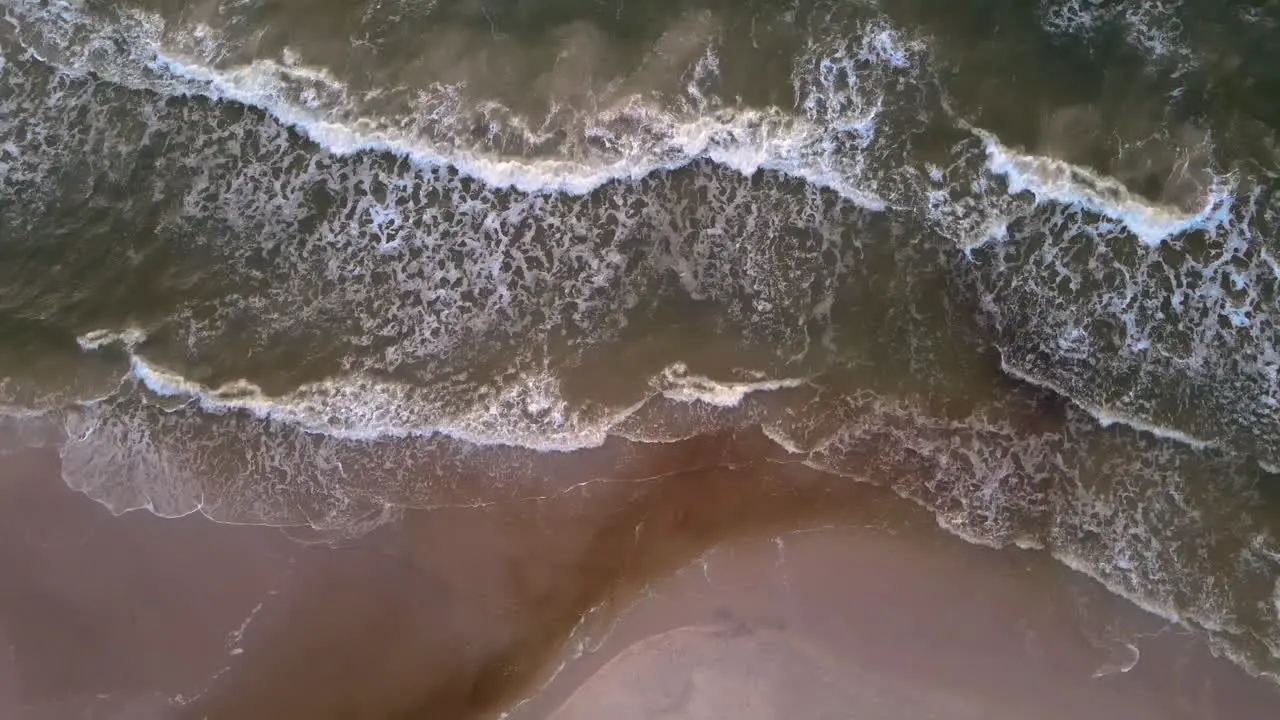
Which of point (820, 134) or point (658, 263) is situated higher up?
point (820, 134)

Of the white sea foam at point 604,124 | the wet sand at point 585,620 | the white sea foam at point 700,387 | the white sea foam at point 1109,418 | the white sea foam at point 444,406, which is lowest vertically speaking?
the wet sand at point 585,620

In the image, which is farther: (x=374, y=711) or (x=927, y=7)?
(x=927, y=7)

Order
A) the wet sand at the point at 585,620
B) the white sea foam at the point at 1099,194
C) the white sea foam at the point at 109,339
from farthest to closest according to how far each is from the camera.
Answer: the white sea foam at the point at 109,339, the white sea foam at the point at 1099,194, the wet sand at the point at 585,620

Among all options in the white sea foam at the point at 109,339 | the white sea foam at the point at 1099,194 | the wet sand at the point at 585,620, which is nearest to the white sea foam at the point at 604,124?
the white sea foam at the point at 1099,194

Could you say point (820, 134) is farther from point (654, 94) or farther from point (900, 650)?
point (900, 650)

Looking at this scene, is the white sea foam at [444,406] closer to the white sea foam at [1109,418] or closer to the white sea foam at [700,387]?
the white sea foam at [700,387]

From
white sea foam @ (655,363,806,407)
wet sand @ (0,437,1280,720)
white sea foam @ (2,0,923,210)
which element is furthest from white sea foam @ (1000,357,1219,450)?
white sea foam @ (655,363,806,407)

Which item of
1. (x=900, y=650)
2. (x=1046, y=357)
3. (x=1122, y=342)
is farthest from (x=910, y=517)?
(x=1122, y=342)
